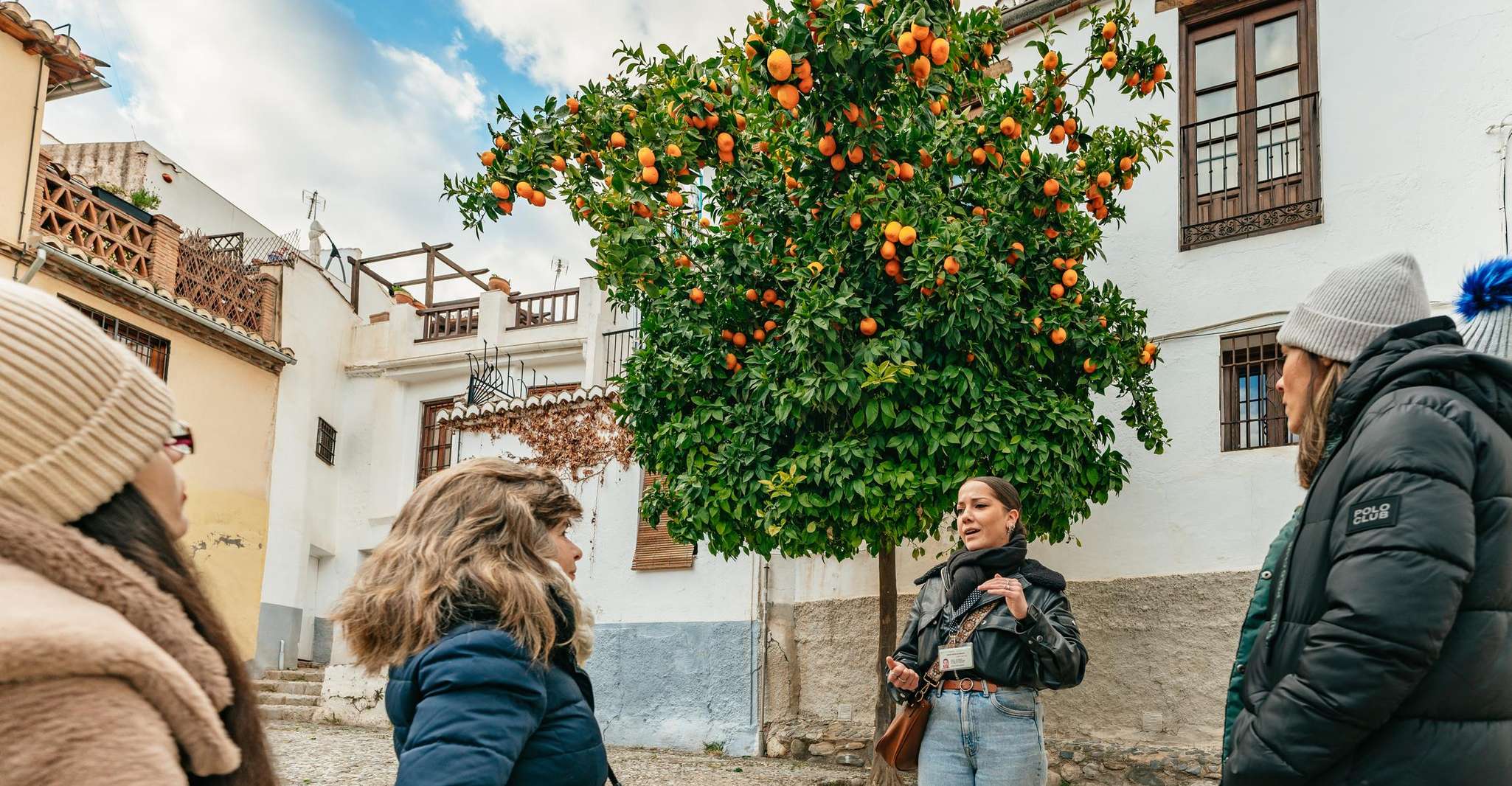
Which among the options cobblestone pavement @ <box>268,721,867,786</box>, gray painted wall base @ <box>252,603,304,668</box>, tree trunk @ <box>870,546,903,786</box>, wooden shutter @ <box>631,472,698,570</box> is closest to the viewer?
tree trunk @ <box>870,546,903,786</box>

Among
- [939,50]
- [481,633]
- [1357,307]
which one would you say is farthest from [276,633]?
[1357,307]

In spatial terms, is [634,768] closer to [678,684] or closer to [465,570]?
[678,684]

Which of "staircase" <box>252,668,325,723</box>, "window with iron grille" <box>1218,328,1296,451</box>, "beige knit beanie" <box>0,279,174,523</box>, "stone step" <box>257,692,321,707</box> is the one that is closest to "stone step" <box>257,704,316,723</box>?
"staircase" <box>252,668,325,723</box>

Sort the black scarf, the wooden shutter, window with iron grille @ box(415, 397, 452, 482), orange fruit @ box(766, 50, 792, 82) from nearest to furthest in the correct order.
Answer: the black scarf, orange fruit @ box(766, 50, 792, 82), the wooden shutter, window with iron grille @ box(415, 397, 452, 482)

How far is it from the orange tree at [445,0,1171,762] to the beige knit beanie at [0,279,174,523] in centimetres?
519

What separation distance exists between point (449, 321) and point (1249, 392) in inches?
519

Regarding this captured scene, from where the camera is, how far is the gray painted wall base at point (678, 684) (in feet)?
34.9

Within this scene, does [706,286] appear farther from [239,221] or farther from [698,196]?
[239,221]

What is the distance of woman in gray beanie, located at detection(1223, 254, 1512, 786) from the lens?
1.94 meters

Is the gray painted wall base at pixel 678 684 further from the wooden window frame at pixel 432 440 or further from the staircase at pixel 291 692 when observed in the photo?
the wooden window frame at pixel 432 440

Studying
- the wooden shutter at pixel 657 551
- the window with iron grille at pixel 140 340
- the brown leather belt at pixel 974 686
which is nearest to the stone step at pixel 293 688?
the window with iron grille at pixel 140 340

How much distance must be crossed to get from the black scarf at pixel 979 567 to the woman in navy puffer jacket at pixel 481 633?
83.7 inches

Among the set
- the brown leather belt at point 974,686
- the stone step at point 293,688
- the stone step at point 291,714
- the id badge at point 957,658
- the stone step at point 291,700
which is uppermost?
the id badge at point 957,658

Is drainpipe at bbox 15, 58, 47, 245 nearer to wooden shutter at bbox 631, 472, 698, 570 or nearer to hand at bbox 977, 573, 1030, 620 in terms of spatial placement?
wooden shutter at bbox 631, 472, 698, 570
